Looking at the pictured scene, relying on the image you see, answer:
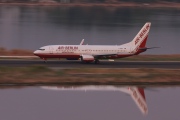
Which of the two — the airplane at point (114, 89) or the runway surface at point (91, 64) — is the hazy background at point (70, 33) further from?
the airplane at point (114, 89)

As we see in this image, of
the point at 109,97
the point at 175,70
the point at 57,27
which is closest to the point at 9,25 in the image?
the point at 57,27

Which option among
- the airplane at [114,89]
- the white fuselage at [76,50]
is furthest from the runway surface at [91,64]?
the airplane at [114,89]

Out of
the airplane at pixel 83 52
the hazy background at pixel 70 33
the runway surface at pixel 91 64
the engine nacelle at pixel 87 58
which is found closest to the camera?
the runway surface at pixel 91 64

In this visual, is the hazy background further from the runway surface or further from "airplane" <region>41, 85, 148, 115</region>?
"airplane" <region>41, 85, 148, 115</region>

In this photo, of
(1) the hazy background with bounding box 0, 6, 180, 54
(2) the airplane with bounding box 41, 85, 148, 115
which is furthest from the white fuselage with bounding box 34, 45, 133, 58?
(1) the hazy background with bounding box 0, 6, 180, 54

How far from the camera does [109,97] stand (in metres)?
48.4

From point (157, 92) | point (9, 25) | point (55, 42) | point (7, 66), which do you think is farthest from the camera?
point (9, 25)

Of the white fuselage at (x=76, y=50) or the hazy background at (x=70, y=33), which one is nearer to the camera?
the white fuselage at (x=76, y=50)

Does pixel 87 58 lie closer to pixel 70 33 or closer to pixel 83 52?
pixel 83 52

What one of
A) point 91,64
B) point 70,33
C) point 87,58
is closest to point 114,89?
point 91,64

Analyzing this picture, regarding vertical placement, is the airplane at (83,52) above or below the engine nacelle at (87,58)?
above

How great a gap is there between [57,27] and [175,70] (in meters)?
81.1

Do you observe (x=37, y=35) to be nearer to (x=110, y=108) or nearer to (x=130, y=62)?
(x=130, y=62)

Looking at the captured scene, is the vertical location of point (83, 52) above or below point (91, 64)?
above
